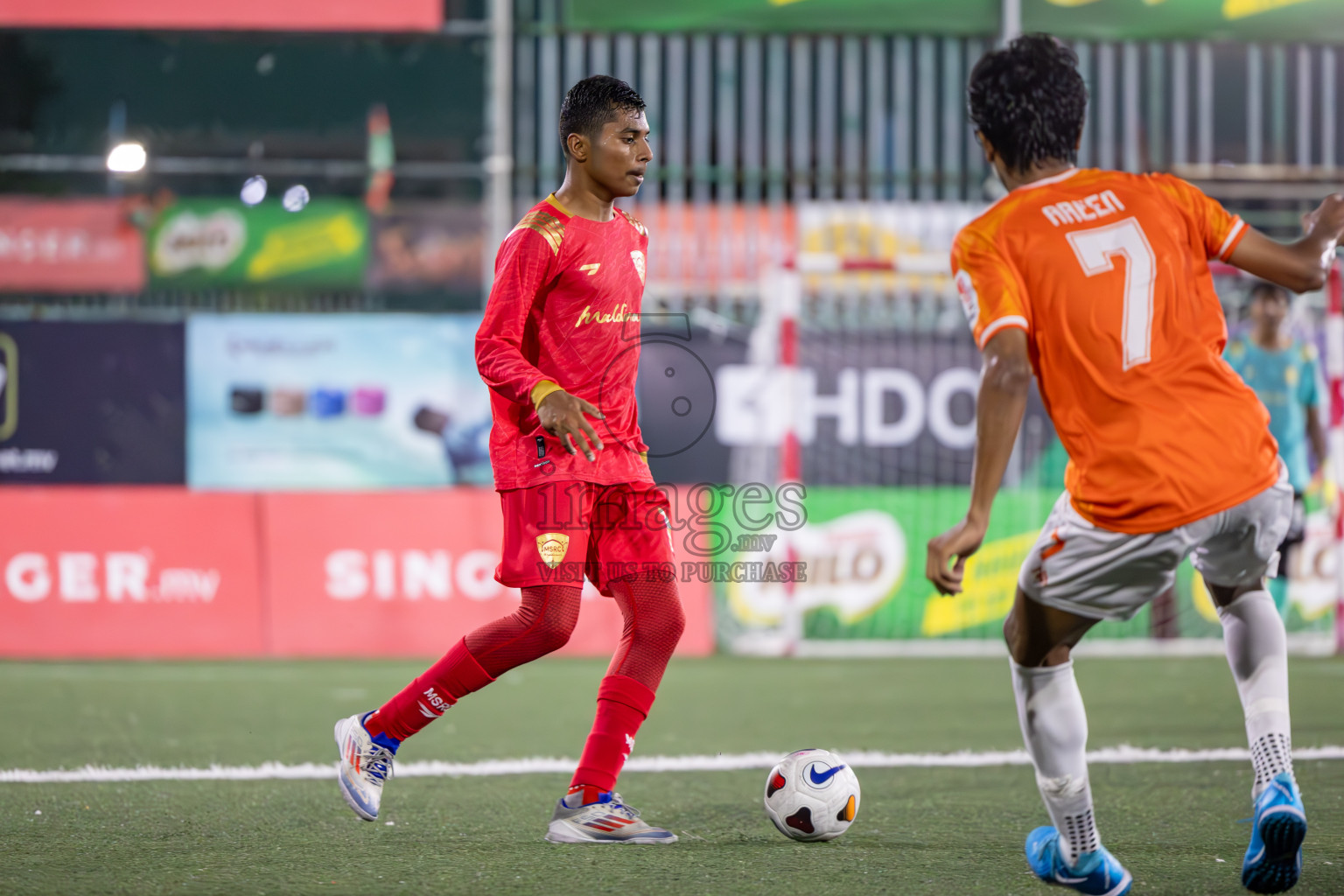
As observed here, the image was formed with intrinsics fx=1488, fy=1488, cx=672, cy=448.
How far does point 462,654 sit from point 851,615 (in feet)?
19.3

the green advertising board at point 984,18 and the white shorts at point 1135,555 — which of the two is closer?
the white shorts at point 1135,555

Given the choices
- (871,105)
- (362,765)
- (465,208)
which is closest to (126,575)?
(465,208)

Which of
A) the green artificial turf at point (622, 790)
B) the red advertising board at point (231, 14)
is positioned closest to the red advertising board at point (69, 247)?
the red advertising board at point (231, 14)

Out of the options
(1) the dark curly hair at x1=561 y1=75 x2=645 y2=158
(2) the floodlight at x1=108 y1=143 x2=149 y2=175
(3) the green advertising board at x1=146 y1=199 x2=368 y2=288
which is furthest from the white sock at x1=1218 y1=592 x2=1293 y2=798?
(2) the floodlight at x1=108 y1=143 x2=149 y2=175

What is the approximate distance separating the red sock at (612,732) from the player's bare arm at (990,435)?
3.99ft

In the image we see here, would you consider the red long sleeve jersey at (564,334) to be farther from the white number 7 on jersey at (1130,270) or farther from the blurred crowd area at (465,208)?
the blurred crowd area at (465,208)

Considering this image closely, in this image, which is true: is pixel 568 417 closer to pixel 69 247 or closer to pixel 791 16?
pixel 69 247

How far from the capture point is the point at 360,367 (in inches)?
424

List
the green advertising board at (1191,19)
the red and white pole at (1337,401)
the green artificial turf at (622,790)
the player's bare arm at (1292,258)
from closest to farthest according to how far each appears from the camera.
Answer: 1. the player's bare arm at (1292,258)
2. the green artificial turf at (622,790)
3. the red and white pole at (1337,401)
4. the green advertising board at (1191,19)

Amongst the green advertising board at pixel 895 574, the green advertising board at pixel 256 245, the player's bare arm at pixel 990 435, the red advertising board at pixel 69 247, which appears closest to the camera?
the player's bare arm at pixel 990 435

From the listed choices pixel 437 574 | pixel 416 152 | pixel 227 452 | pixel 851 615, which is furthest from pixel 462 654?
pixel 416 152

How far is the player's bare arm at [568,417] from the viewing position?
3.65 metres

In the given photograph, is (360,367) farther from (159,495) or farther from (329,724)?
(329,724)

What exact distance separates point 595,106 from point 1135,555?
1.88 m
